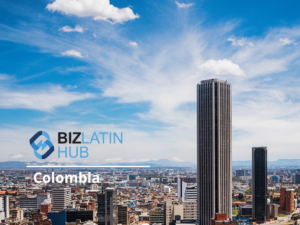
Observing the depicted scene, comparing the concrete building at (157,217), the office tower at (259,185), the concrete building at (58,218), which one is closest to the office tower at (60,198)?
the concrete building at (58,218)

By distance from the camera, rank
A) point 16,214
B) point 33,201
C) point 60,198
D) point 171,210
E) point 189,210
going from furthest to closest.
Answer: point 33,201 → point 60,198 → point 189,210 → point 171,210 → point 16,214

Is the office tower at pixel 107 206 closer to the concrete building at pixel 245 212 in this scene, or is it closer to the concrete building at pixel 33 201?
the concrete building at pixel 245 212


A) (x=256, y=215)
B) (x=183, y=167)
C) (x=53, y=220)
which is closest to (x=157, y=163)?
(x=183, y=167)

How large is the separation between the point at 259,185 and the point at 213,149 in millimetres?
11952

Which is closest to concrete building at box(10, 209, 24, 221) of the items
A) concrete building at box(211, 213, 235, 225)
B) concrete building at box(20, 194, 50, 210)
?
concrete building at box(20, 194, 50, 210)

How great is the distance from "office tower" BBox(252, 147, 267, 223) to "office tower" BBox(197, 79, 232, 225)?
1004 cm

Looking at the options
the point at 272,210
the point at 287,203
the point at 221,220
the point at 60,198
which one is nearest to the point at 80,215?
the point at 60,198

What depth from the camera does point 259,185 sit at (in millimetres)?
30766

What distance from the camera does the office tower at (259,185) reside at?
29891 millimetres

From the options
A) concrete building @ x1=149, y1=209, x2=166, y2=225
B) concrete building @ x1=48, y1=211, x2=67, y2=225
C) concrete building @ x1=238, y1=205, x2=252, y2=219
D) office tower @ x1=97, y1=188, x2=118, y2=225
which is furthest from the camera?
concrete building @ x1=238, y1=205, x2=252, y2=219

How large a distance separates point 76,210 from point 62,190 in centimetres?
884

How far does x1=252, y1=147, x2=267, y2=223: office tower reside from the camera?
29891 millimetres

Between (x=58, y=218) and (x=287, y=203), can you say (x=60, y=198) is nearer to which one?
(x=58, y=218)

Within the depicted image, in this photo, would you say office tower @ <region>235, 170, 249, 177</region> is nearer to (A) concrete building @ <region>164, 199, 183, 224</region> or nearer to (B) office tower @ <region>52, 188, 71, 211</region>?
(B) office tower @ <region>52, 188, 71, 211</region>
